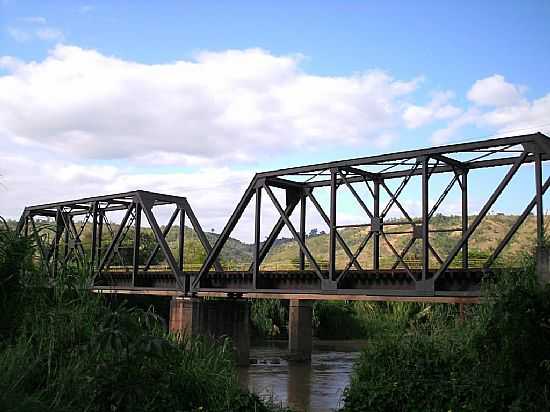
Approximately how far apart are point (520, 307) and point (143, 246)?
56475 millimetres

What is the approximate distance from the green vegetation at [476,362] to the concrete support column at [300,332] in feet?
63.5

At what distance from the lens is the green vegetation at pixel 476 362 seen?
14.4 m

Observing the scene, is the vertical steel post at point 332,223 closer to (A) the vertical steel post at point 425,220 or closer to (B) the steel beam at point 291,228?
(B) the steel beam at point 291,228

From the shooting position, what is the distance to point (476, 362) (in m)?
16.0

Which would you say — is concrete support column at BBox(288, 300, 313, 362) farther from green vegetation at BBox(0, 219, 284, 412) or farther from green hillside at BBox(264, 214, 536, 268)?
green hillside at BBox(264, 214, 536, 268)

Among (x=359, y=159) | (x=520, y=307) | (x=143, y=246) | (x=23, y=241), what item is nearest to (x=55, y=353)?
(x=23, y=241)

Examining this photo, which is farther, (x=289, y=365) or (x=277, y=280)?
(x=289, y=365)

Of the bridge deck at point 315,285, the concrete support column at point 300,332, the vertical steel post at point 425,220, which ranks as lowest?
the concrete support column at point 300,332

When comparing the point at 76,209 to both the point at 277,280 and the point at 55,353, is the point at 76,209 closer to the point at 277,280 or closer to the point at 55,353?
the point at 277,280

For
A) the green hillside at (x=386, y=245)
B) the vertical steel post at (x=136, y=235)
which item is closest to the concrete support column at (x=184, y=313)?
the vertical steel post at (x=136, y=235)

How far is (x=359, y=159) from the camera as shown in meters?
25.8

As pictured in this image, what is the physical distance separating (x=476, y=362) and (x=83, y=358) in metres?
9.16

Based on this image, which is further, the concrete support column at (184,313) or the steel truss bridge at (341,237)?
→ the concrete support column at (184,313)

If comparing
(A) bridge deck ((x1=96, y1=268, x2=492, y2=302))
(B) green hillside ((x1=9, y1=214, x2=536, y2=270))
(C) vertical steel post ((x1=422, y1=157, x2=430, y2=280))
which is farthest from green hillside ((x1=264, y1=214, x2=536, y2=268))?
(C) vertical steel post ((x1=422, y1=157, x2=430, y2=280))
